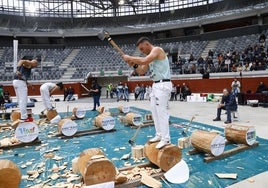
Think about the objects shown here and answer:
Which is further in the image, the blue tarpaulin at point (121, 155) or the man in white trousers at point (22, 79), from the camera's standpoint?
the man in white trousers at point (22, 79)

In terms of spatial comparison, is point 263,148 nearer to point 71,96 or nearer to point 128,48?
point 71,96

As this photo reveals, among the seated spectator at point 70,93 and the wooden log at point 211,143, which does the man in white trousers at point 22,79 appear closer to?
the wooden log at point 211,143

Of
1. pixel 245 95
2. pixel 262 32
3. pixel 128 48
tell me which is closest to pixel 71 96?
pixel 128 48

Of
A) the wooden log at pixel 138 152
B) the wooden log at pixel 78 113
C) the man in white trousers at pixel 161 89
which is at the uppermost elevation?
the man in white trousers at pixel 161 89

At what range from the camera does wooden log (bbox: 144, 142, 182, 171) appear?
4475mm

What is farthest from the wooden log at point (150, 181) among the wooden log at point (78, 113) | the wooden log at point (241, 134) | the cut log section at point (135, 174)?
the wooden log at point (78, 113)

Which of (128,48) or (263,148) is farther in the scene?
(128,48)

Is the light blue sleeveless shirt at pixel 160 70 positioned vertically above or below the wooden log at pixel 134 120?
above

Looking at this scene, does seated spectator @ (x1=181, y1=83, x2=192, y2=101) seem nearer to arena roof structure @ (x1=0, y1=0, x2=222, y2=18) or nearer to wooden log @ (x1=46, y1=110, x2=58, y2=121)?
wooden log @ (x1=46, y1=110, x2=58, y2=121)

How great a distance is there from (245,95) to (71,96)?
16.5m

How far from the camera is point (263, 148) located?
19.7ft

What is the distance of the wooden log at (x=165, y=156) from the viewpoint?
14.7 feet

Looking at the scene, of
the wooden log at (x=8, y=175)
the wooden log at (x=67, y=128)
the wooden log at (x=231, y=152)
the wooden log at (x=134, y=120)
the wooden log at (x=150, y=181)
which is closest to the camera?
the wooden log at (x=8, y=175)

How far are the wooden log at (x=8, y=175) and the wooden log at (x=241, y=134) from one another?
193 inches
